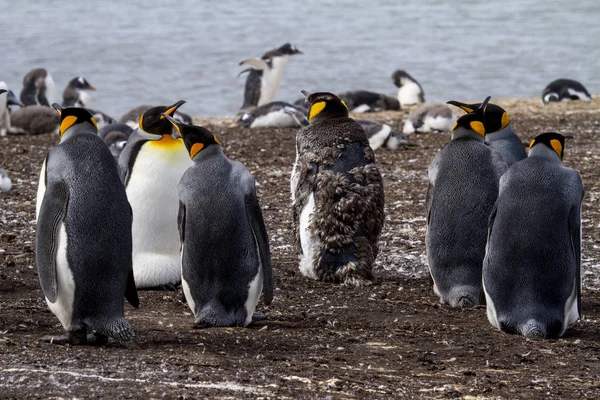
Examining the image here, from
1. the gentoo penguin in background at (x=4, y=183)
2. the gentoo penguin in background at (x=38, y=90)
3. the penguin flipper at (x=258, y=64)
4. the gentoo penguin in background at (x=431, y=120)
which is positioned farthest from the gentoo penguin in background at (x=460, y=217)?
the penguin flipper at (x=258, y=64)

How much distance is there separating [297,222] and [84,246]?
2.24 metres

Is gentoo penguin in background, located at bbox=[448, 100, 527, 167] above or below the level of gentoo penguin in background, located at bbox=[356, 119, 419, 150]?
above

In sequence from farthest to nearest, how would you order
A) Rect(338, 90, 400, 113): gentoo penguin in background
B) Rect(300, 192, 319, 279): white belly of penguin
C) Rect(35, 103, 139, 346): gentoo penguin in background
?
Rect(338, 90, 400, 113): gentoo penguin in background
Rect(300, 192, 319, 279): white belly of penguin
Rect(35, 103, 139, 346): gentoo penguin in background

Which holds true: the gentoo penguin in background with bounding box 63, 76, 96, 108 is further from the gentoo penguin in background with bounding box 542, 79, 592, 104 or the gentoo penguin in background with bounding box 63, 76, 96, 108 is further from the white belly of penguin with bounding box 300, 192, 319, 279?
the white belly of penguin with bounding box 300, 192, 319, 279

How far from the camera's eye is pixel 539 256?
205 inches

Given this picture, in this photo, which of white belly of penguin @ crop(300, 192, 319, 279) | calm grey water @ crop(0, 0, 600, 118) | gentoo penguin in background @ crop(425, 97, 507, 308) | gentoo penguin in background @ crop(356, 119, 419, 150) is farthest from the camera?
calm grey water @ crop(0, 0, 600, 118)

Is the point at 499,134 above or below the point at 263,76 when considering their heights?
above

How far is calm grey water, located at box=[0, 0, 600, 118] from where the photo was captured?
24562 mm

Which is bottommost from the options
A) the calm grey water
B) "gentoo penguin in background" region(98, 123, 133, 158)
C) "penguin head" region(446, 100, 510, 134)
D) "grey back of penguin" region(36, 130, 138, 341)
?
the calm grey water

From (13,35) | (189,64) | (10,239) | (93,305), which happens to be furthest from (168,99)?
(93,305)

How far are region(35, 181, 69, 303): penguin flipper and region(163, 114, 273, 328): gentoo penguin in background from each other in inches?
29.4

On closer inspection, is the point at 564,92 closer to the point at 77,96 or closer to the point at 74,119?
the point at 77,96

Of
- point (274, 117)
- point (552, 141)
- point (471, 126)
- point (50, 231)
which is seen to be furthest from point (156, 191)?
point (274, 117)

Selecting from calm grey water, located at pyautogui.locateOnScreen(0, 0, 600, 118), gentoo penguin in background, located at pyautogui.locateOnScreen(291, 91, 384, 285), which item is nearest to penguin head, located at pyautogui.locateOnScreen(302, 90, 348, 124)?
gentoo penguin in background, located at pyautogui.locateOnScreen(291, 91, 384, 285)
